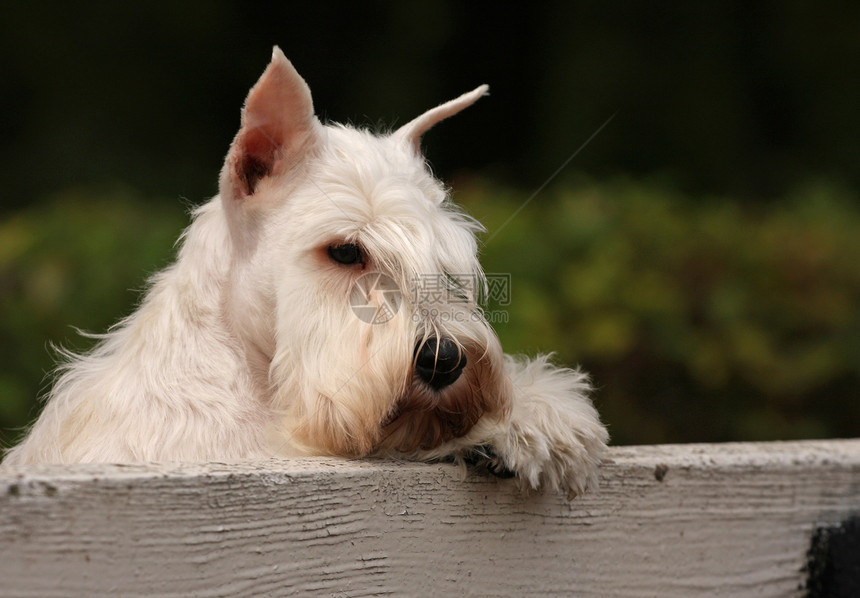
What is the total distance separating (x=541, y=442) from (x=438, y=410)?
277mm

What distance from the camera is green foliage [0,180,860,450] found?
4129mm

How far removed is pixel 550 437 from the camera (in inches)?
84.6

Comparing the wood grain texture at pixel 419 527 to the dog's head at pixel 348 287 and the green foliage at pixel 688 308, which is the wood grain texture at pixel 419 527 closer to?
the dog's head at pixel 348 287

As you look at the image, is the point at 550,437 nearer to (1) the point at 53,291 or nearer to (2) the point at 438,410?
(2) the point at 438,410

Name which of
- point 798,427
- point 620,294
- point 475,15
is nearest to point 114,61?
point 475,15

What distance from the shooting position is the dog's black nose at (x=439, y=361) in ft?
7.11

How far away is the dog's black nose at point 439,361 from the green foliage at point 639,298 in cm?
188

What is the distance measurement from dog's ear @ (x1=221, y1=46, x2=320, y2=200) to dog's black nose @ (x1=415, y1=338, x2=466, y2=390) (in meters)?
0.68

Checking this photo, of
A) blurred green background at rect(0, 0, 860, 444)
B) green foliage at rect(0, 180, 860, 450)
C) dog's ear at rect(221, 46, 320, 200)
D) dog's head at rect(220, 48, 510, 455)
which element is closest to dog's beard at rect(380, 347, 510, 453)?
dog's head at rect(220, 48, 510, 455)

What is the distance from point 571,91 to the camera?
24.6 ft

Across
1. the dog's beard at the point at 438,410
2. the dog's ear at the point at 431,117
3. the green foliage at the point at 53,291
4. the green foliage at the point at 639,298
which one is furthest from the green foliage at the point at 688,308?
the dog's beard at the point at 438,410

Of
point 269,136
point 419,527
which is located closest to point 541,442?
point 419,527

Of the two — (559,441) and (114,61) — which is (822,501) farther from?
(114,61)

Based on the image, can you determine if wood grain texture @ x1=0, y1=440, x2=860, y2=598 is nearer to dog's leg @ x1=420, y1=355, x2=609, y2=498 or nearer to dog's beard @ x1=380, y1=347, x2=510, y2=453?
dog's leg @ x1=420, y1=355, x2=609, y2=498
